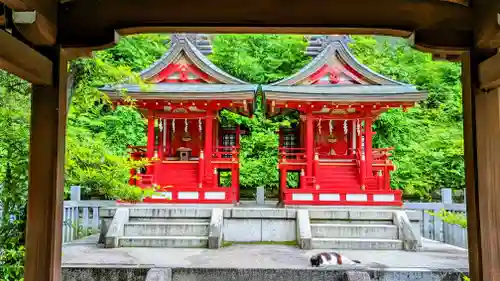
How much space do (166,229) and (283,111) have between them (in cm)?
524

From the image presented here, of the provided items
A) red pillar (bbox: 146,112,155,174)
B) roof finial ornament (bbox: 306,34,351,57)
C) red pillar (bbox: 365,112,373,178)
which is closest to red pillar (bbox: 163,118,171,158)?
red pillar (bbox: 146,112,155,174)

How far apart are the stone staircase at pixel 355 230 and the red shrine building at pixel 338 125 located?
3.49 ft

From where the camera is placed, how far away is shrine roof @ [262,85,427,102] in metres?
11.3

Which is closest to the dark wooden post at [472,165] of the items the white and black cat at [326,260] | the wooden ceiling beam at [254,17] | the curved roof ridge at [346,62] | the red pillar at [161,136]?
the wooden ceiling beam at [254,17]

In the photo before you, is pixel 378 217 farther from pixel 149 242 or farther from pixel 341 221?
pixel 149 242

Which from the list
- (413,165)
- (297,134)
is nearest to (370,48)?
(413,165)

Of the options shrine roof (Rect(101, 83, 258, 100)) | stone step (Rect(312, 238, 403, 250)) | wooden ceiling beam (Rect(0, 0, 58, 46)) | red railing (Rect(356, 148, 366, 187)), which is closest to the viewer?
wooden ceiling beam (Rect(0, 0, 58, 46))

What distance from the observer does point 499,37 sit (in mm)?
2639

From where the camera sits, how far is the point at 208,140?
39.3 ft

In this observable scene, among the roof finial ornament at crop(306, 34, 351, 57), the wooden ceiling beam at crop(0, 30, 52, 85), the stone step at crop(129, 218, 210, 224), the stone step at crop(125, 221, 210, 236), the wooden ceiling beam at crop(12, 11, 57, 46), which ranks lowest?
the stone step at crop(125, 221, 210, 236)

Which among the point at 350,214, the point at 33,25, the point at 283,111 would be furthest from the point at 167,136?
the point at 33,25

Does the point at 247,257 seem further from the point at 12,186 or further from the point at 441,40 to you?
the point at 441,40

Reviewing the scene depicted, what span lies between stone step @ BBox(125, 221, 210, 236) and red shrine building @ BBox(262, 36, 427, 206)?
8.89 feet

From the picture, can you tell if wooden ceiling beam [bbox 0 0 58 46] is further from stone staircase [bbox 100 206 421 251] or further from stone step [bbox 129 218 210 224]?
stone step [bbox 129 218 210 224]
